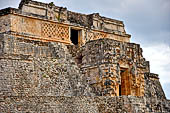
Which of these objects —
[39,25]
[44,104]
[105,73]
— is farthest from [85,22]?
[44,104]

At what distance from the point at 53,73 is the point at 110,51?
268 cm

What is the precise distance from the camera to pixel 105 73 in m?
14.0

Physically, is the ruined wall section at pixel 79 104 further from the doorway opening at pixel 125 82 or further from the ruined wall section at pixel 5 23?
the ruined wall section at pixel 5 23

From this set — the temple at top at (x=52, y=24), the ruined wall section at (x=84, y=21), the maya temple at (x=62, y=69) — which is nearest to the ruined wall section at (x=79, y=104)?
the maya temple at (x=62, y=69)

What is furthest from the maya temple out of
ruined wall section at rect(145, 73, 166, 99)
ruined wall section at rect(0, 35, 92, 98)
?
ruined wall section at rect(145, 73, 166, 99)

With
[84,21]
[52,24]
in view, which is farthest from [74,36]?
[52,24]

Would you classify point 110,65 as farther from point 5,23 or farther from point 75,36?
point 75,36

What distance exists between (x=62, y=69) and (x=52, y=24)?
14.6 ft

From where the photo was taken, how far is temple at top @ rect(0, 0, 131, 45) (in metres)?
16.2

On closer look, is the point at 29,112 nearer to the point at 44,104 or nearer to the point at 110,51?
the point at 44,104

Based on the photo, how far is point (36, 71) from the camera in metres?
12.8

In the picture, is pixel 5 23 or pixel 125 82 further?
pixel 5 23

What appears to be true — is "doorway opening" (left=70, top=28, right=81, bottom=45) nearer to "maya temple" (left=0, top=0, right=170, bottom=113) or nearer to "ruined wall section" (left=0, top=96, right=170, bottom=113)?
"maya temple" (left=0, top=0, right=170, bottom=113)

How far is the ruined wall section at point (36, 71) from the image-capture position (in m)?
11.9
